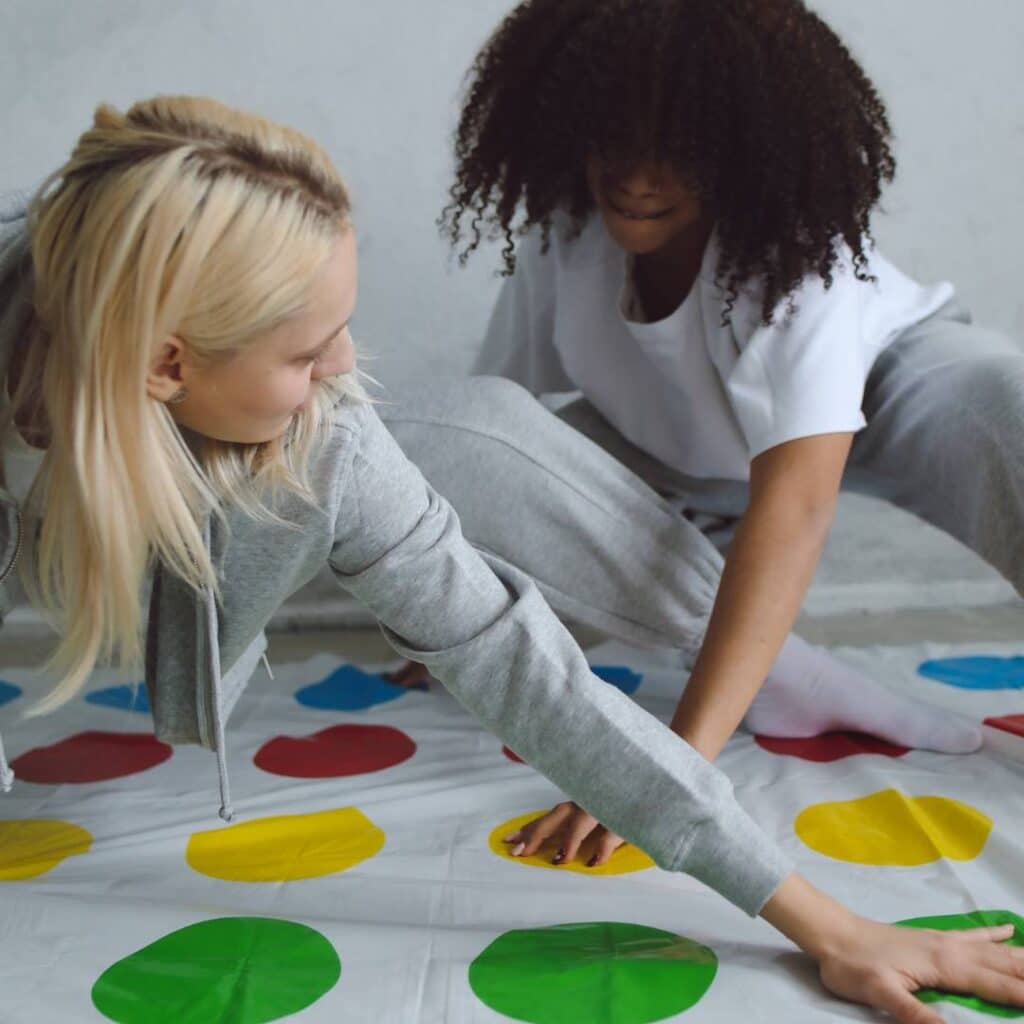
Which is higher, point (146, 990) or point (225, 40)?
point (225, 40)

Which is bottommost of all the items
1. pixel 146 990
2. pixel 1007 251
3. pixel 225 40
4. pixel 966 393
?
pixel 146 990

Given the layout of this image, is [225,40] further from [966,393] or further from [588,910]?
[588,910]

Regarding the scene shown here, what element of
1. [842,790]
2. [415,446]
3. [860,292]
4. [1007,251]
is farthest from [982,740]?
[1007,251]

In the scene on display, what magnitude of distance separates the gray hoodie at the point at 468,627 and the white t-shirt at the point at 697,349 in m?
0.30

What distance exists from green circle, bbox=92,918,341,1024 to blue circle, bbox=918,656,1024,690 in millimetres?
736

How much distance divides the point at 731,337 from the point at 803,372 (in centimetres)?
8

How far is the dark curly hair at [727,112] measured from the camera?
0.87 meters

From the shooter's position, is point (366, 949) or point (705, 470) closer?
point (366, 949)

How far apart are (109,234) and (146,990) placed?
424 mm

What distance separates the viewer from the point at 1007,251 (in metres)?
1.45

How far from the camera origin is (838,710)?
1.05m

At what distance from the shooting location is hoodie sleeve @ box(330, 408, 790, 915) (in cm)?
69

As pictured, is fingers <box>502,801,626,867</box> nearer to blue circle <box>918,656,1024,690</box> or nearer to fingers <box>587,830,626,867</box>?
fingers <box>587,830,626,867</box>

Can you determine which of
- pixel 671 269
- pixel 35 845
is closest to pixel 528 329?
pixel 671 269
